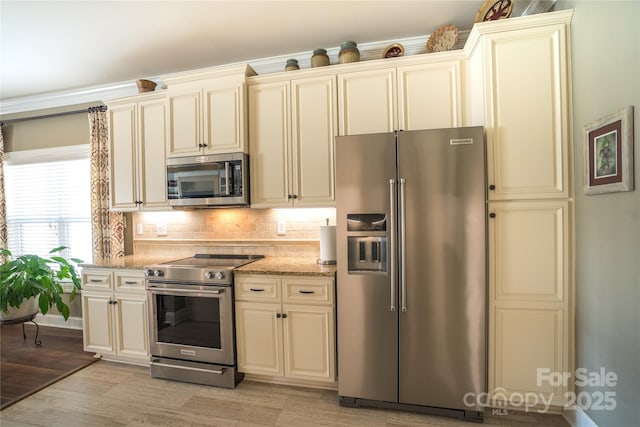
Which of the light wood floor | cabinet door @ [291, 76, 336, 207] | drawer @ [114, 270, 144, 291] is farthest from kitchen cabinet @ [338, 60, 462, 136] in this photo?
drawer @ [114, 270, 144, 291]

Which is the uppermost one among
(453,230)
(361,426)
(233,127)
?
(233,127)

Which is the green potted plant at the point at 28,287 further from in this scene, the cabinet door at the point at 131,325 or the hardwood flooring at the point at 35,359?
the cabinet door at the point at 131,325

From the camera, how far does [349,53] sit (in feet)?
7.88

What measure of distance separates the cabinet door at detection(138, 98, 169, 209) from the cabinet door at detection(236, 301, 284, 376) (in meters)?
1.41

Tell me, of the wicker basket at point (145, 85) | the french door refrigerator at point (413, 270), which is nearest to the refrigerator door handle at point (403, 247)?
the french door refrigerator at point (413, 270)

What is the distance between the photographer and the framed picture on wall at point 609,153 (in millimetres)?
1336

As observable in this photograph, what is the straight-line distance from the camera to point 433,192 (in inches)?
72.3

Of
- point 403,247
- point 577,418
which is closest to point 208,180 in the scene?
point 403,247

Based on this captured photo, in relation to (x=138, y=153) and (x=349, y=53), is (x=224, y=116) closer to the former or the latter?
(x=138, y=153)

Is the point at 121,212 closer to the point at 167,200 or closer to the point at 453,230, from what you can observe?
the point at 167,200

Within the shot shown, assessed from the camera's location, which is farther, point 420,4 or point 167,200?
point 167,200

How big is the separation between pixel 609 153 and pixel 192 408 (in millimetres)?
2996

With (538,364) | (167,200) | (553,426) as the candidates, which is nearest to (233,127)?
(167,200)

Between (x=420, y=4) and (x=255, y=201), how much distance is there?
2025 millimetres
